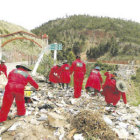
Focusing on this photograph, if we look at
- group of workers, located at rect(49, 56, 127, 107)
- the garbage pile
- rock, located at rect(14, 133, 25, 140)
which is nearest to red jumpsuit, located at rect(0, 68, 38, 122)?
rock, located at rect(14, 133, 25, 140)

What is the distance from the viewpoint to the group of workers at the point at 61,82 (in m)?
3.55

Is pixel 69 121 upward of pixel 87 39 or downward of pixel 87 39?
downward

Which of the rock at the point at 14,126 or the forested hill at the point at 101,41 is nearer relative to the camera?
the rock at the point at 14,126

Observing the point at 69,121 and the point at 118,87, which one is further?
the point at 118,87

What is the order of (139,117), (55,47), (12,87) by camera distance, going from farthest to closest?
A: (55,47)
(139,117)
(12,87)

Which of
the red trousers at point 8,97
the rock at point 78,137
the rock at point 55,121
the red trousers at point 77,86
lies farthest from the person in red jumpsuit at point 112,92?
the red trousers at point 8,97

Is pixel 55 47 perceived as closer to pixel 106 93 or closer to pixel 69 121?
pixel 106 93

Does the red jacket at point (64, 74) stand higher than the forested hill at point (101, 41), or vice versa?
the forested hill at point (101, 41)

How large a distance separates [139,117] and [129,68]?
1921 cm

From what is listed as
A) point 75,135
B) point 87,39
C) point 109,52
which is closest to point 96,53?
point 109,52

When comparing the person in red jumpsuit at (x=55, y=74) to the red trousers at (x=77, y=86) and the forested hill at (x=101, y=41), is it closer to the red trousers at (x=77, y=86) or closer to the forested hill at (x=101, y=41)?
the red trousers at (x=77, y=86)

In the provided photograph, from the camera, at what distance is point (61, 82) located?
7820 millimetres

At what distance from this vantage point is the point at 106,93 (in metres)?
5.34

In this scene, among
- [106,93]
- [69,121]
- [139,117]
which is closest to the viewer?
[69,121]
